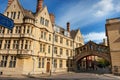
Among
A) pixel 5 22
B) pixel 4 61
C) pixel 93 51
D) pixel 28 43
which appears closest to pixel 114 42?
pixel 93 51

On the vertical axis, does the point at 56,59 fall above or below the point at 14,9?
below

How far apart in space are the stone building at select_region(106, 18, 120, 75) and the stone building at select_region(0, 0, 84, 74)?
47.3ft

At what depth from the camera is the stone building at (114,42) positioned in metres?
30.4

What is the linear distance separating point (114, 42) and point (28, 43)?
787 inches

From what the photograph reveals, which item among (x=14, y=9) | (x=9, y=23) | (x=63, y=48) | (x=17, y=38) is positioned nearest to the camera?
(x=9, y=23)

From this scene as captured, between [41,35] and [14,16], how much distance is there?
7.69 metres

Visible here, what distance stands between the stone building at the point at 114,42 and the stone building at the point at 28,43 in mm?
14430

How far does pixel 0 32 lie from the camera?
98.4 ft

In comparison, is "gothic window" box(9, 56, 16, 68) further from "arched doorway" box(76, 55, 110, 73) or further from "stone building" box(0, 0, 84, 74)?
"arched doorway" box(76, 55, 110, 73)

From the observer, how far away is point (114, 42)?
31312 mm

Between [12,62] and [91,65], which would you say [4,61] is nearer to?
[12,62]

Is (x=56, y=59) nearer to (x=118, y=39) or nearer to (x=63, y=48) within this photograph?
(x=63, y=48)

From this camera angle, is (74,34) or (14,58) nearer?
(14,58)

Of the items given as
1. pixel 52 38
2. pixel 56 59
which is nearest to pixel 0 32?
pixel 52 38
